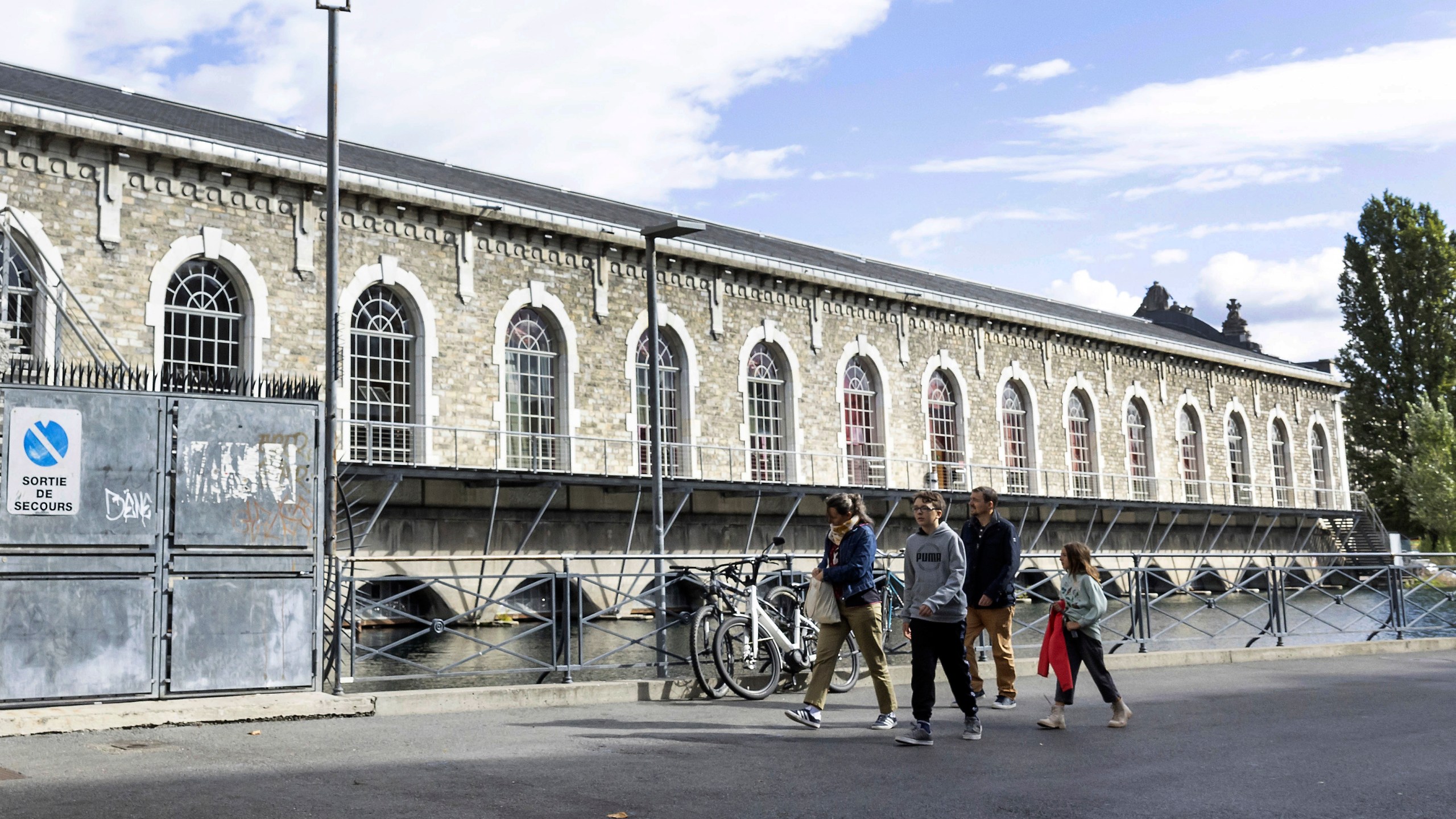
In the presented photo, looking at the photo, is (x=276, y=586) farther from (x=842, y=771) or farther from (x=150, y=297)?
(x=150, y=297)

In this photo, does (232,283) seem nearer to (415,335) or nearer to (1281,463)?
(415,335)

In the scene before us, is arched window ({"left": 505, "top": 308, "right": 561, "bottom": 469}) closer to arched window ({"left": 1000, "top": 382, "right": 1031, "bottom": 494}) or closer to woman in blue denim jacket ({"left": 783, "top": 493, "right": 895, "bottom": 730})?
arched window ({"left": 1000, "top": 382, "right": 1031, "bottom": 494})

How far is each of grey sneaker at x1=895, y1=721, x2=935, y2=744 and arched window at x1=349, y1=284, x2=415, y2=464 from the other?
1580 cm

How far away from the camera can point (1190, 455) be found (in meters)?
40.9

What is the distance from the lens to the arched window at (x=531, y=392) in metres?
24.4

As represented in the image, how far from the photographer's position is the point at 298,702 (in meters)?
8.48

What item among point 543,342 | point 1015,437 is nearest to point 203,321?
point 543,342

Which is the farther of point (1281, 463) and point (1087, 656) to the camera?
point (1281, 463)

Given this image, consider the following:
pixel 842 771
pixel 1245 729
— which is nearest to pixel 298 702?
pixel 842 771

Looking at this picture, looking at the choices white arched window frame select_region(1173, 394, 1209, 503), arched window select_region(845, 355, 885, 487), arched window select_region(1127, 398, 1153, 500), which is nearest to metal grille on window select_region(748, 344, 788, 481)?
arched window select_region(845, 355, 885, 487)

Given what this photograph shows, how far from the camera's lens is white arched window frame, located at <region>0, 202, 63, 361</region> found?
61.4ft

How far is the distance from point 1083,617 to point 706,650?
294cm

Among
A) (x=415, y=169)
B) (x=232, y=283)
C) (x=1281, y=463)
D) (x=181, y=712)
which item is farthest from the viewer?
(x=1281, y=463)

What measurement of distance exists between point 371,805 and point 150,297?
1666cm
